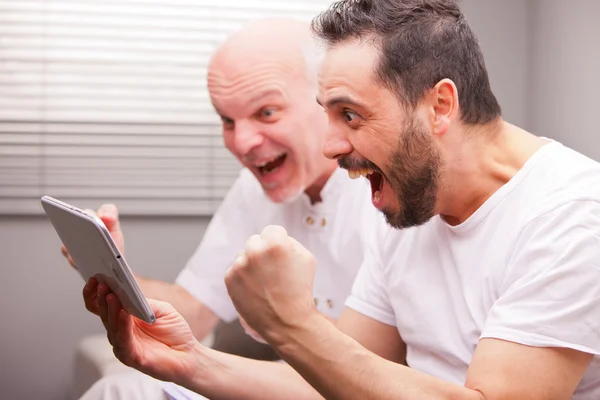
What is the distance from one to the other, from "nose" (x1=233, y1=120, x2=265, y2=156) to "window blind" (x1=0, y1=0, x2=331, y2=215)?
2.99 ft

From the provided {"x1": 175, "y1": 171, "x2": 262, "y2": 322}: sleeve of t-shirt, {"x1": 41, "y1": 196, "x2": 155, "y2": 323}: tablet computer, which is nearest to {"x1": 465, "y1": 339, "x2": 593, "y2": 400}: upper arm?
{"x1": 41, "y1": 196, "x2": 155, "y2": 323}: tablet computer

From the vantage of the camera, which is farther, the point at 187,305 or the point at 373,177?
the point at 187,305

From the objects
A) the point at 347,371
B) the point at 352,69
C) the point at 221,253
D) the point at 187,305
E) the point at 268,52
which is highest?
the point at 352,69

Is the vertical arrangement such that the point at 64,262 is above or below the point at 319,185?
below

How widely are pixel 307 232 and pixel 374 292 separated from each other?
57 centimetres

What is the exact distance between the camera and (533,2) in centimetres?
294

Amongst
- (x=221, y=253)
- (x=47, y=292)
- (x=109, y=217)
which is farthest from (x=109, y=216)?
(x=47, y=292)

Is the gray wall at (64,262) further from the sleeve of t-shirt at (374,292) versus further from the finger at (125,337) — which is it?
the finger at (125,337)

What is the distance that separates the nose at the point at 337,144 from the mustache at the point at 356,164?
0.01 m

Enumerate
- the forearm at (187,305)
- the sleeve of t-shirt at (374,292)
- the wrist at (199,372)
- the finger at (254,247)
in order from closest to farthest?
the finger at (254,247), the wrist at (199,372), the sleeve of t-shirt at (374,292), the forearm at (187,305)

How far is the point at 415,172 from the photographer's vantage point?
1.32m

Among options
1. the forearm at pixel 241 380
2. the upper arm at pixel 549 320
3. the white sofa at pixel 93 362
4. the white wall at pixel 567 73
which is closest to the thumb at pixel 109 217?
the white sofa at pixel 93 362

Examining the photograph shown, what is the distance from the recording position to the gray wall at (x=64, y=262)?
2.86 m

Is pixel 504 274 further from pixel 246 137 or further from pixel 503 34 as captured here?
pixel 503 34
